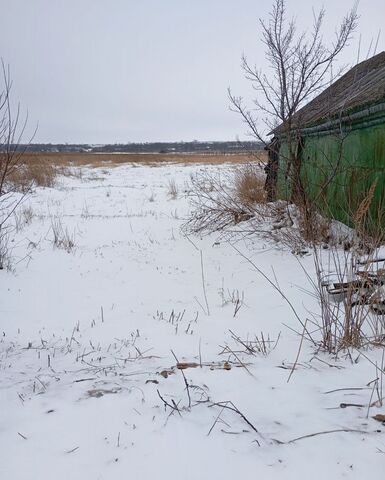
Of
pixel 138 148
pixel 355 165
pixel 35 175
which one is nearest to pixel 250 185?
pixel 355 165

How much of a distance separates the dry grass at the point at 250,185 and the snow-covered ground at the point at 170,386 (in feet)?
12.5

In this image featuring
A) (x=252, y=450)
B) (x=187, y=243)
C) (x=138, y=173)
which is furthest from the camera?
(x=138, y=173)

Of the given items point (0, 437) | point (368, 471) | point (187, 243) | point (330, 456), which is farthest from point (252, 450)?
point (187, 243)

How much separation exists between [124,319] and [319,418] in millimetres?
2276

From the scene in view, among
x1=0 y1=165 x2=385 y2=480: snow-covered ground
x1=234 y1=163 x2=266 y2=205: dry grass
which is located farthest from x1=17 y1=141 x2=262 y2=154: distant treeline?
x1=0 y1=165 x2=385 y2=480: snow-covered ground

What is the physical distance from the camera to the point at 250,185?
9773mm

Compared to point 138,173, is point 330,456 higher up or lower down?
lower down

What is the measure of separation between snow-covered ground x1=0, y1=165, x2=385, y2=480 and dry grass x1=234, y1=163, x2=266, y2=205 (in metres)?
3.82

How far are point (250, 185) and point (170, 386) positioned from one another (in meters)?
7.92

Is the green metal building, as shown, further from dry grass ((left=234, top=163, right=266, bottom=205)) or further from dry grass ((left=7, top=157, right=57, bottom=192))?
dry grass ((left=7, top=157, right=57, bottom=192))

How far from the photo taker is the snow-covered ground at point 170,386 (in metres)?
1.70

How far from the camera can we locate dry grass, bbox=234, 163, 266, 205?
9016mm

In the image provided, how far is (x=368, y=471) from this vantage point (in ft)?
5.28

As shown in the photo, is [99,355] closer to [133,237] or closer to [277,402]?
[277,402]
